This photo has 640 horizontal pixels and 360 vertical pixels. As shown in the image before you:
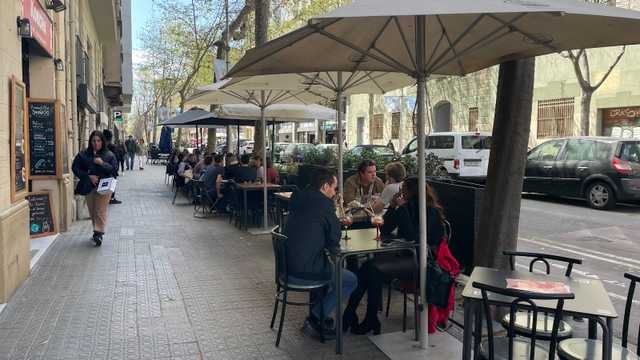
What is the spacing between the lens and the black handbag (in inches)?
155

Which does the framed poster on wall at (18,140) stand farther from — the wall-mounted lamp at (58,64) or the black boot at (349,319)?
the black boot at (349,319)

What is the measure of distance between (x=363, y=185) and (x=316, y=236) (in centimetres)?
326

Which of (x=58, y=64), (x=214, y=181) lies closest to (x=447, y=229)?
(x=214, y=181)

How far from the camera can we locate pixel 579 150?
1248 cm

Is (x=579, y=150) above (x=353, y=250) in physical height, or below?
above

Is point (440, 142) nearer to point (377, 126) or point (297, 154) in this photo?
point (297, 154)

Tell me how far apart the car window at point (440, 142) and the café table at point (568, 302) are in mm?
13199

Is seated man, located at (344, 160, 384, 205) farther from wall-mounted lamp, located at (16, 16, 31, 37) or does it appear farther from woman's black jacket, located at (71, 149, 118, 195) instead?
wall-mounted lamp, located at (16, 16, 31, 37)

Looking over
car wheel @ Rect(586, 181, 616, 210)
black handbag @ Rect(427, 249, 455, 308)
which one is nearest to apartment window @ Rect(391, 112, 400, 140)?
car wheel @ Rect(586, 181, 616, 210)

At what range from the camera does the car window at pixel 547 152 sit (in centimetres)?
1303

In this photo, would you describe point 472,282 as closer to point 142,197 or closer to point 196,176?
point 196,176

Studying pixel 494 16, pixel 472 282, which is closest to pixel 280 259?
pixel 472 282

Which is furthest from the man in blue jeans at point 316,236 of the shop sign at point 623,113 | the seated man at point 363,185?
the shop sign at point 623,113

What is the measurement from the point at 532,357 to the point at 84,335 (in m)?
3.53
